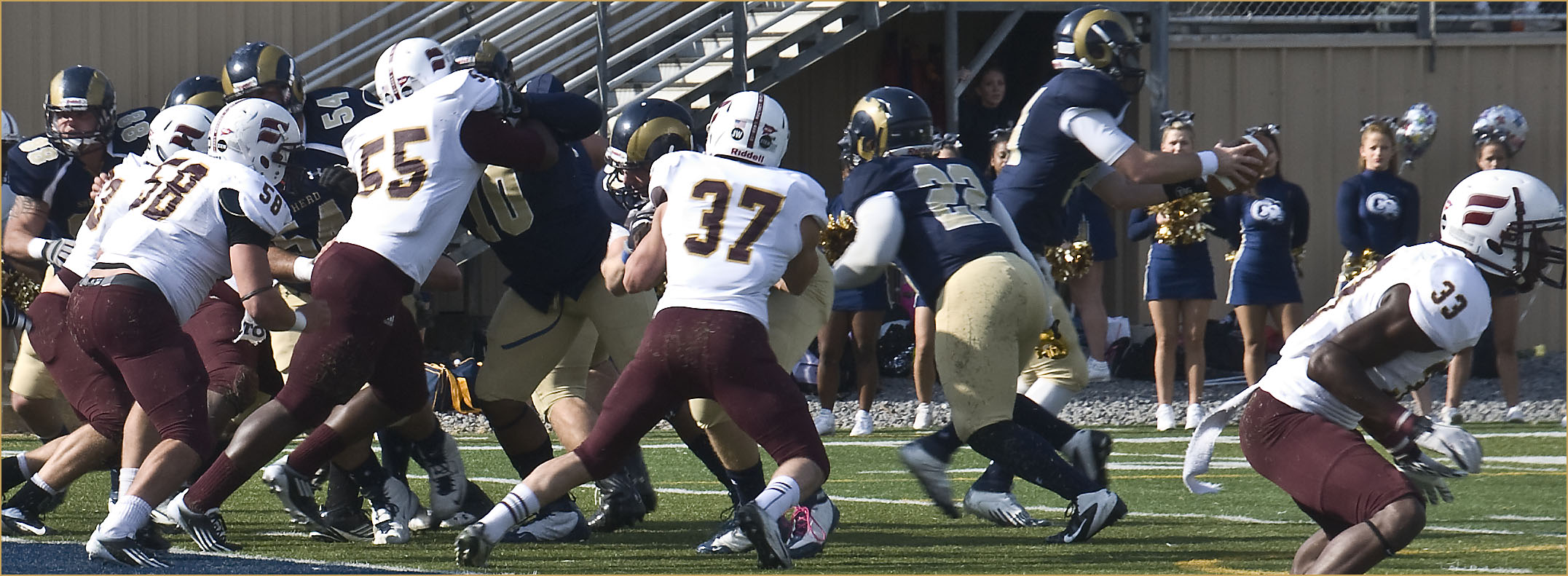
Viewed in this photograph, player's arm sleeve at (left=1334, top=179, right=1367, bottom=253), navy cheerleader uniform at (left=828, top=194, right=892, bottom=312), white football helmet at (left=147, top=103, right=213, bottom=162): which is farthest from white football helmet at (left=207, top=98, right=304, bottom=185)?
player's arm sleeve at (left=1334, top=179, right=1367, bottom=253)

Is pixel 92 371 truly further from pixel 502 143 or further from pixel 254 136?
pixel 502 143

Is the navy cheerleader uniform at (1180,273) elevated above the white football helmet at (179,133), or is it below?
below

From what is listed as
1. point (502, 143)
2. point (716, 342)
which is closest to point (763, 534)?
point (716, 342)

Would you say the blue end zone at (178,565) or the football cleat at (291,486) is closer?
the blue end zone at (178,565)

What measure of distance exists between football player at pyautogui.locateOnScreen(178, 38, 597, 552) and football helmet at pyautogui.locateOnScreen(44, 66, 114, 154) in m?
1.91

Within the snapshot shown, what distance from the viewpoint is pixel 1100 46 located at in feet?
21.3

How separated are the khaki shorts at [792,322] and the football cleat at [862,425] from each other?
3985 millimetres

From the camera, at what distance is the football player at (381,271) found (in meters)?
5.23

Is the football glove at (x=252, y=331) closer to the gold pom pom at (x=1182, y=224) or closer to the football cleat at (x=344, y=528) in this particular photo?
the football cleat at (x=344, y=528)

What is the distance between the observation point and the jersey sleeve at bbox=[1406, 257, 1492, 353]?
4371 millimetres

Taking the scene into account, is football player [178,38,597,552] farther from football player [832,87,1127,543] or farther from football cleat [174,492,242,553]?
football player [832,87,1127,543]

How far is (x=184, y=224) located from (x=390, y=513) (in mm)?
1161

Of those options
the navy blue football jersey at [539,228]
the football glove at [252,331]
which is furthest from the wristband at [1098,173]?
the football glove at [252,331]

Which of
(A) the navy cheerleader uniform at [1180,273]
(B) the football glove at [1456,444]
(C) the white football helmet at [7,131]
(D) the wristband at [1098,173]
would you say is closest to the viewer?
(B) the football glove at [1456,444]
